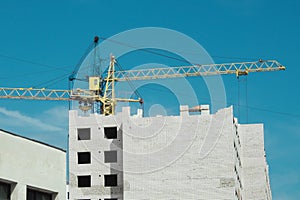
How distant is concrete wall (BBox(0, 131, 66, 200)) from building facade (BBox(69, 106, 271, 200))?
7881 centimetres

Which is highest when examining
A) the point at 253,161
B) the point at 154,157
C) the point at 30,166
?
the point at 253,161

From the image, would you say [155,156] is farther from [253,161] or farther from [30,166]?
[30,166]

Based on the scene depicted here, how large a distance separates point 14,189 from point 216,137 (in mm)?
86698

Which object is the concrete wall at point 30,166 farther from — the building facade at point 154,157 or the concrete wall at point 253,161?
the concrete wall at point 253,161

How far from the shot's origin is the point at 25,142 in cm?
2945

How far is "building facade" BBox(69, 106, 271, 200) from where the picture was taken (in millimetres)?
112312

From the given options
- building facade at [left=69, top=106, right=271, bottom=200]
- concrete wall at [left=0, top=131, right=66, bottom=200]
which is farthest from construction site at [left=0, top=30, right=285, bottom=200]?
concrete wall at [left=0, top=131, right=66, bottom=200]

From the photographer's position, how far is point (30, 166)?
29641 millimetres

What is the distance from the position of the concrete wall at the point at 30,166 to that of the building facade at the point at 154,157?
3103 inches

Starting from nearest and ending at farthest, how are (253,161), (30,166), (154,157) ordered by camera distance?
(30,166) < (154,157) < (253,161)

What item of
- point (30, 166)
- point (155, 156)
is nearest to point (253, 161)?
point (155, 156)

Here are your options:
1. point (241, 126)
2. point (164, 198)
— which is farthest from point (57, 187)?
point (241, 126)

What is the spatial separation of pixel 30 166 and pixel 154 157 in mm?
86982

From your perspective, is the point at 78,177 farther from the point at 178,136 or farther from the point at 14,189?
the point at 14,189
